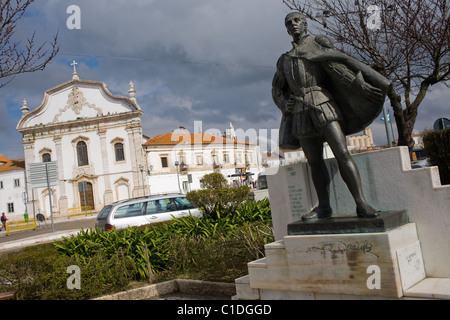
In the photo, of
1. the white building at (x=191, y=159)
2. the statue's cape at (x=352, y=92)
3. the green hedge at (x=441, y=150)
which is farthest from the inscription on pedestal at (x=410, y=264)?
the white building at (x=191, y=159)

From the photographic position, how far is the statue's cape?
3.87 meters

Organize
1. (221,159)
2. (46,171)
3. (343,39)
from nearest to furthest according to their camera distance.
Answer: (343,39)
(46,171)
(221,159)

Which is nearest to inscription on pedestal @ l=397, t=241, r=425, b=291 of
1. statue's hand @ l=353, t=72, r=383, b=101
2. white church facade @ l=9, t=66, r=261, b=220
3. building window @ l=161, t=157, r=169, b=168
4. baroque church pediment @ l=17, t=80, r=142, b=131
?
statue's hand @ l=353, t=72, r=383, b=101

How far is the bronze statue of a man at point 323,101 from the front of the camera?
12.9ft

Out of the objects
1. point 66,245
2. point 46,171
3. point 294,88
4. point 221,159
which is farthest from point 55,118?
point 294,88

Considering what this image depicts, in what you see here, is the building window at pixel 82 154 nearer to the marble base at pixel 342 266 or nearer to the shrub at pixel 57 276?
the shrub at pixel 57 276

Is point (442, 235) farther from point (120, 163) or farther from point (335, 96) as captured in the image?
point (120, 163)

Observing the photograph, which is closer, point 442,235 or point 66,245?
point 442,235

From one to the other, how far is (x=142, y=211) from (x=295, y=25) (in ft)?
30.2

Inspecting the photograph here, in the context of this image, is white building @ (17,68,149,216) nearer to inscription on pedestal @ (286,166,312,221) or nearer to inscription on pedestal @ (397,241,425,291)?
inscription on pedestal @ (286,166,312,221)

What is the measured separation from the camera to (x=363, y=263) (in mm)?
3477

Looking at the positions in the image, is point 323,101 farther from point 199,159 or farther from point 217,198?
point 199,159

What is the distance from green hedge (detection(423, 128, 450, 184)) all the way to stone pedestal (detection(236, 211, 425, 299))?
4100 mm

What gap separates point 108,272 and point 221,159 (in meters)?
49.2
